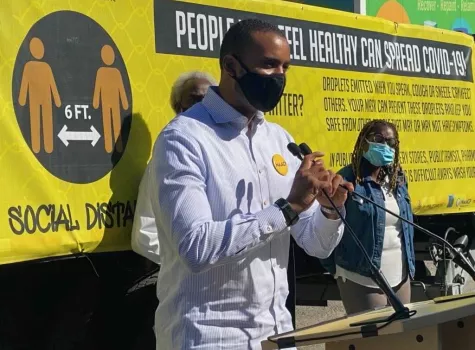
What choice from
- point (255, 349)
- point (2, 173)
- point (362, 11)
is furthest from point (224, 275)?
point (362, 11)

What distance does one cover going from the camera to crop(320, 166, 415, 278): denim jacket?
194 inches

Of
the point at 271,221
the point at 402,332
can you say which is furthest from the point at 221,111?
the point at 402,332

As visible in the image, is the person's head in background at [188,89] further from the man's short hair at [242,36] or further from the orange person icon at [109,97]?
the man's short hair at [242,36]

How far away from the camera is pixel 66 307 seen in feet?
14.3

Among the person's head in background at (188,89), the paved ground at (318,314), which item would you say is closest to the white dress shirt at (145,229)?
the person's head in background at (188,89)

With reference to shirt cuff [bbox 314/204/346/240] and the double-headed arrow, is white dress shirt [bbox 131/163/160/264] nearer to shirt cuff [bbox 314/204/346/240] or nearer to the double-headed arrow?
the double-headed arrow

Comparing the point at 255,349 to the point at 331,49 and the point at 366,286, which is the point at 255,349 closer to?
the point at 366,286

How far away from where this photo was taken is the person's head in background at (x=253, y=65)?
257cm

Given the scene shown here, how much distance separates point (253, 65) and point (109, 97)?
167cm

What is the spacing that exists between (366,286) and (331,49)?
1451 mm

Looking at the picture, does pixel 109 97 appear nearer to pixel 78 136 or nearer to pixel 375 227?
pixel 78 136

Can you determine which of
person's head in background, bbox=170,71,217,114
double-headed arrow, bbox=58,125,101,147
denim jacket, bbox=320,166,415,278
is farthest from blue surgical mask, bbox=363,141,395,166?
double-headed arrow, bbox=58,125,101,147

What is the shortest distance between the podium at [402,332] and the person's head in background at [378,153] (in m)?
2.23

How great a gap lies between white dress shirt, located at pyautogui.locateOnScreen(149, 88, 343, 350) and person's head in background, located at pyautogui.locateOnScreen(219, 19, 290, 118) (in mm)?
47
